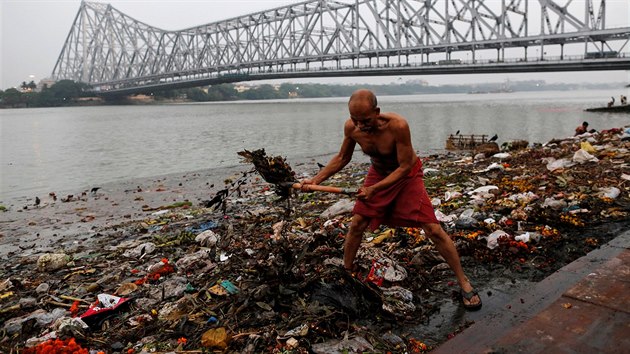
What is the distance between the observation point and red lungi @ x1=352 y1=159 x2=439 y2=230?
9.82ft

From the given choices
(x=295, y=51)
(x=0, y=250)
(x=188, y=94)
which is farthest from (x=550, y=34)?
(x=188, y=94)

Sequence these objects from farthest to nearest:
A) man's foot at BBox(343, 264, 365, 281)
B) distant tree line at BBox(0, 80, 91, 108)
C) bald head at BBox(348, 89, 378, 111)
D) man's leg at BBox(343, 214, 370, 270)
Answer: distant tree line at BBox(0, 80, 91, 108), man's foot at BBox(343, 264, 365, 281), man's leg at BBox(343, 214, 370, 270), bald head at BBox(348, 89, 378, 111)

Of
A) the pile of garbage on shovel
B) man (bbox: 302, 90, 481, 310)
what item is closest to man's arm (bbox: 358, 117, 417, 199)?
man (bbox: 302, 90, 481, 310)

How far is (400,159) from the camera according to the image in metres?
2.93

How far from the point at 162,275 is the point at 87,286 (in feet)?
2.21

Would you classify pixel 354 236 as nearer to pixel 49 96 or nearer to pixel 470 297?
pixel 470 297

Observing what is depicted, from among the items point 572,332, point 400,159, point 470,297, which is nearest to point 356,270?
point 470,297

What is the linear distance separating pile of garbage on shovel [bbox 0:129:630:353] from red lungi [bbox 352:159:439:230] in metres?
0.47

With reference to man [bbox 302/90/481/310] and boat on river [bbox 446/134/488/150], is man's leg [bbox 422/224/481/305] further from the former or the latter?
boat on river [bbox 446/134/488/150]

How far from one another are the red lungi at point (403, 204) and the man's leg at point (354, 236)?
0.06 m

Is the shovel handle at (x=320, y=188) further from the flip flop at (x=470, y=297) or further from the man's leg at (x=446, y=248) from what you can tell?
the flip flop at (x=470, y=297)

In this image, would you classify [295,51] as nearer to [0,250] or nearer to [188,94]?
[188,94]

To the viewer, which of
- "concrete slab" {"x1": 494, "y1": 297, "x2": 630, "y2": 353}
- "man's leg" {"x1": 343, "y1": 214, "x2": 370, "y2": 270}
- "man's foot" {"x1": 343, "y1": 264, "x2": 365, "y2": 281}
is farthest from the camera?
"man's foot" {"x1": 343, "y1": 264, "x2": 365, "y2": 281}

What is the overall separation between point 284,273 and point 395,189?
991 millimetres
